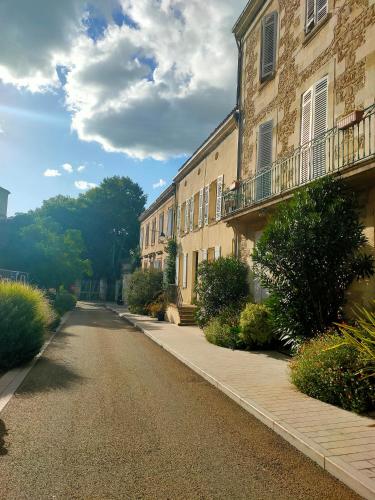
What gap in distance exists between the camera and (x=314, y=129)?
10.6 metres

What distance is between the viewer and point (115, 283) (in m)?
53.2

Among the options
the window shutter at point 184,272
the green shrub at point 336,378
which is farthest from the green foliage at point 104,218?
the green shrub at point 336,378

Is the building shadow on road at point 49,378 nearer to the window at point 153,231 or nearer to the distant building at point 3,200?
the window at point 153,231

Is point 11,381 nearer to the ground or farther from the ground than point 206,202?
nearer to the ground

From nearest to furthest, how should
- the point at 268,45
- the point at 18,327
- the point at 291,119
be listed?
the point at 18,327 → the point at 291,119 → the point at 268,45

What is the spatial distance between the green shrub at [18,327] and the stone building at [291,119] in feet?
20.1

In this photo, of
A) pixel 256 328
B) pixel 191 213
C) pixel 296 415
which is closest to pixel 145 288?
pixel 191 213

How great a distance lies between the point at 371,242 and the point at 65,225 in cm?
4773

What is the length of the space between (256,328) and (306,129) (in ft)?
16.6

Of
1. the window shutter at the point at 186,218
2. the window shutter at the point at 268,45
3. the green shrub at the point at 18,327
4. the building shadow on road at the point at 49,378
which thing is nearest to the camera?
the building shadow on road at the point at 49,378

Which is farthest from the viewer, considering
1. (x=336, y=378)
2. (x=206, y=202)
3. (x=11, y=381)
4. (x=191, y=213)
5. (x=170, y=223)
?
(x=170, y=223)

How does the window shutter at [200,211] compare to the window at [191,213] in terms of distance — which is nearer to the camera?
the window shutter at [200,211]

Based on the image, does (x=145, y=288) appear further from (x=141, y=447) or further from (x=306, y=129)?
(x=141, y=447)

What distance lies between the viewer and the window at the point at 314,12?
10672mm
